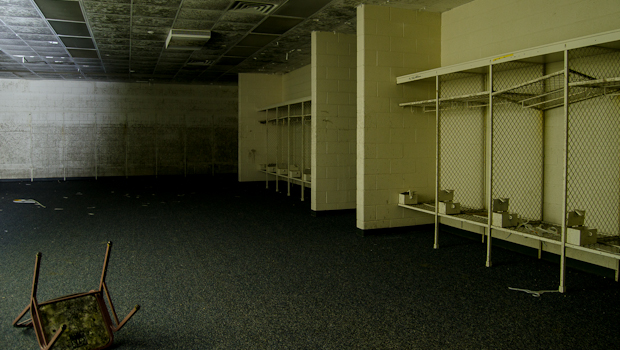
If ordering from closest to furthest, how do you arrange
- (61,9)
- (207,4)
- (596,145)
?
(596,145)
(207,4)
(61,9)

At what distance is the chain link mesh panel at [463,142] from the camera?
17.1ft

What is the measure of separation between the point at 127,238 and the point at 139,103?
9.55 m

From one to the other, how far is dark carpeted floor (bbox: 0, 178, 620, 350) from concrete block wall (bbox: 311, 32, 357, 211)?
2.56ft

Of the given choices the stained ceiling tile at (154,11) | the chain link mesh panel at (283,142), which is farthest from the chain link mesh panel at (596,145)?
the chain link mesh panel at (283,142)

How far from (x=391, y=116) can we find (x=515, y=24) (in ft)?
5.65

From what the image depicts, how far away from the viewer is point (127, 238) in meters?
5.31

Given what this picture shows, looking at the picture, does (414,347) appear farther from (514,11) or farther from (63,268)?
(514,11)

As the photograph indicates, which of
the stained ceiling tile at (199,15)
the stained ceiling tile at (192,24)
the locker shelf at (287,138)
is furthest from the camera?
the locker shelf at (287,138)

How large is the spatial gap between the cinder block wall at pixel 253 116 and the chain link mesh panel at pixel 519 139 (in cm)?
739

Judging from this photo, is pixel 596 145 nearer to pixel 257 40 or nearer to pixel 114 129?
pixel 257 40

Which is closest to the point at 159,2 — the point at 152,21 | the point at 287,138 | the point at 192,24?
the point at 152,21

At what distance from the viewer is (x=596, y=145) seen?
3.93 metres

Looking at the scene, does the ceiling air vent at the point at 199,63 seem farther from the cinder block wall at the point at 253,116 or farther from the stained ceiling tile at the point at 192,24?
the stained ceiling tile at the point at 192,24

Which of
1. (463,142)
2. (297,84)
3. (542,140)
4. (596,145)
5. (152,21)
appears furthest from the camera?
(297,84)
